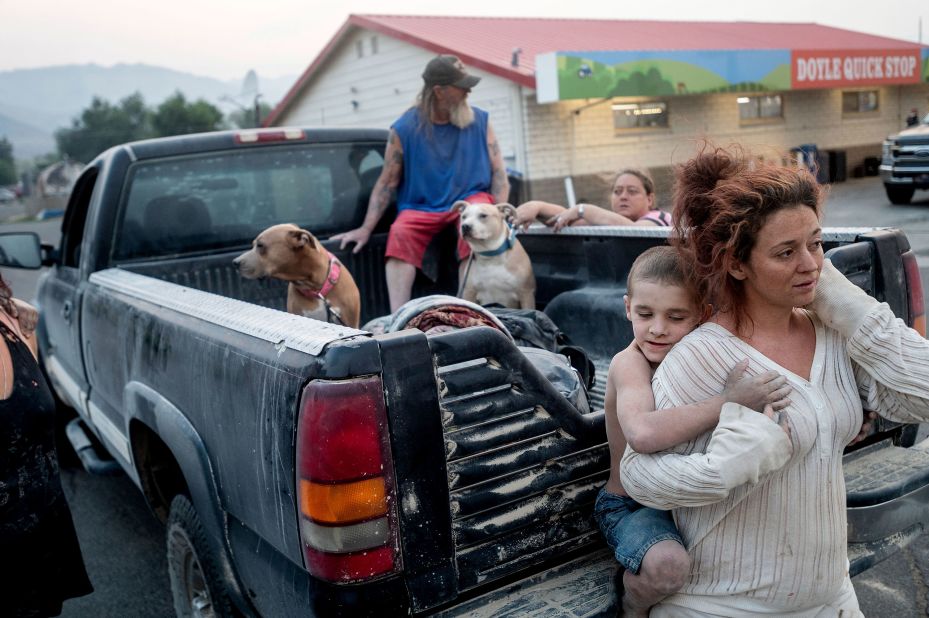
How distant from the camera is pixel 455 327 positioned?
2.77 meters

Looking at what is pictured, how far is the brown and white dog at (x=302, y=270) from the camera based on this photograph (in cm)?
406

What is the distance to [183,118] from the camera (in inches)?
1732

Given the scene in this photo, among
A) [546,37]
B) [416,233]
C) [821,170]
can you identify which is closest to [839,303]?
[416,233]

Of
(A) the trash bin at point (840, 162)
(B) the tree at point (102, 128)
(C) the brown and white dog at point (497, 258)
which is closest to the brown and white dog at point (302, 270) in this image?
(C) the brown and white dog at point (497, 258)

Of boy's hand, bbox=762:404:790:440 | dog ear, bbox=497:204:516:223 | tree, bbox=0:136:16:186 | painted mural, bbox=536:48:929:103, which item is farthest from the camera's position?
tree, bbox=0:136:16:186

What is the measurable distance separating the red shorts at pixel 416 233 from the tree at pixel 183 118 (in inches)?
1640

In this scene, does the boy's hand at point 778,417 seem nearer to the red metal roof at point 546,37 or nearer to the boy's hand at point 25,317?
the boy's hand at point 25,317

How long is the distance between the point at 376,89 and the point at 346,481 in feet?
76.1

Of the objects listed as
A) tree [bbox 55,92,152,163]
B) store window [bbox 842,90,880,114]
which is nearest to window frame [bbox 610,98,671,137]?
store window [bbox 842,90,880,114]

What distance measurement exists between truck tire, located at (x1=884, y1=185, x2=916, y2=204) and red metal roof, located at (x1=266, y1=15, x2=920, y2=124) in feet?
26.1

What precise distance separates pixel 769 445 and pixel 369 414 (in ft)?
2.77

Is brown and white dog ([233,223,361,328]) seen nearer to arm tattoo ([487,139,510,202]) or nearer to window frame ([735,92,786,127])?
arm tattoo ([487,139,510,202])

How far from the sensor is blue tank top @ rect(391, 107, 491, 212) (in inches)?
184

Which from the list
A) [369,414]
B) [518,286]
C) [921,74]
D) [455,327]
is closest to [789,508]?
[369,414]
